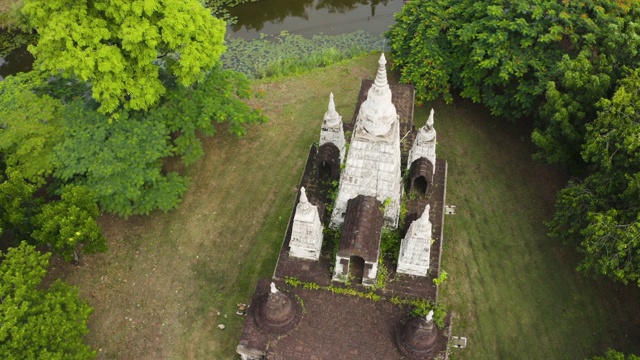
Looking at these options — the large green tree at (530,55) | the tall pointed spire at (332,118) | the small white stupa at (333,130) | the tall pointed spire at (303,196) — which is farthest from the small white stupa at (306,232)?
the large green tree at (530,55)

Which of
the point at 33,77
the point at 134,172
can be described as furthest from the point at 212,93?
the point at 33,77

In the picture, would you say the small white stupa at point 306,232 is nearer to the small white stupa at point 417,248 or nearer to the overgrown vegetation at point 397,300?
the overgrown vegetation at point 397,300

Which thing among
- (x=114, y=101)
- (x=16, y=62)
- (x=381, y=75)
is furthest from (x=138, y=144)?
(x=16, y=62)

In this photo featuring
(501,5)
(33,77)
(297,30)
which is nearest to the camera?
(33,77)

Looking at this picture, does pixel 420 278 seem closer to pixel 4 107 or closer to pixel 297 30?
pixel 4 107

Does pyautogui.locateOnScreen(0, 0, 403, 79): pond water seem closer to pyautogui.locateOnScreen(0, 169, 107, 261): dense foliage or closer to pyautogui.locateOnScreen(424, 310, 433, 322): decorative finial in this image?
pyautogui.locateOnScreen(0, 169, 107, 261): dense foliage

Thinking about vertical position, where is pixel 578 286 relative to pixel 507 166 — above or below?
below
